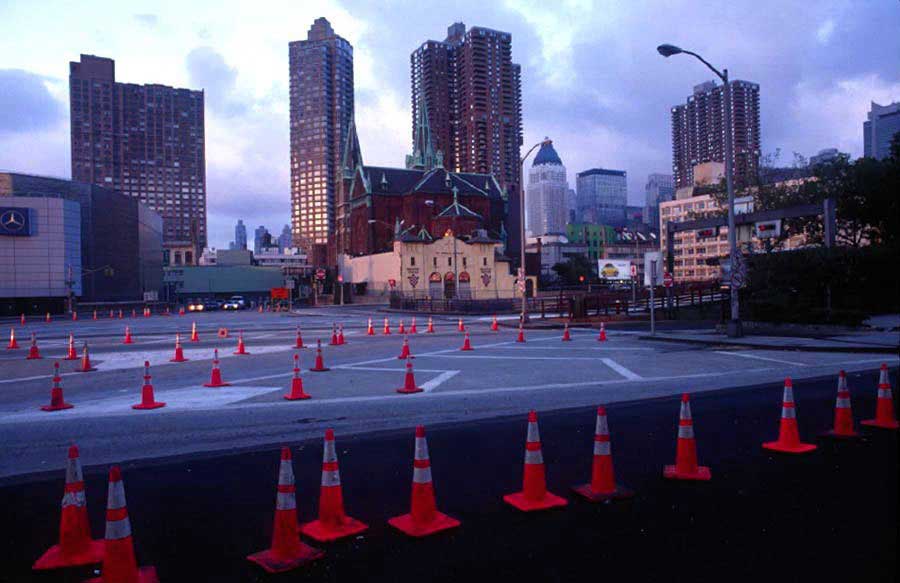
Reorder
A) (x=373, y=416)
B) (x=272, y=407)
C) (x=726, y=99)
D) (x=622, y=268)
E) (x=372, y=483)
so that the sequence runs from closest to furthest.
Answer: (x=372, y=483)
(x=373, y=416)
(x=272, y=407)
(x=726, y=99)
(x=622, y=268)

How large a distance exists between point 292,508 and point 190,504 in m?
1.92

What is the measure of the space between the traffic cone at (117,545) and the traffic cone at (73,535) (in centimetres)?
55

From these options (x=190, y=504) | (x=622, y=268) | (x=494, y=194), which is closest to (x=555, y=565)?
(x=190, y=504)

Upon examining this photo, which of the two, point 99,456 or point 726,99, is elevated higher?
point 726,99

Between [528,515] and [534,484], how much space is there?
1.01 ft

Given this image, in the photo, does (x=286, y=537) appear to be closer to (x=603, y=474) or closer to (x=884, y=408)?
(x=603, y=474)

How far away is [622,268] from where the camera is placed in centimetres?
9625

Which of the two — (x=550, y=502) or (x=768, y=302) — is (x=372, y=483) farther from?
(x=768, y=302)

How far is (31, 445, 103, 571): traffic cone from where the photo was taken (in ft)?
16.0

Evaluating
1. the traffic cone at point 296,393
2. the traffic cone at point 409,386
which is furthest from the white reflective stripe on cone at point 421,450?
the traffic cone at point 409,386

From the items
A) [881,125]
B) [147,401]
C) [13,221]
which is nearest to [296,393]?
[147,401]

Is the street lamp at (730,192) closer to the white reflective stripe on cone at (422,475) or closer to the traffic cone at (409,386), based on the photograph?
the traffic cone at (409,386)

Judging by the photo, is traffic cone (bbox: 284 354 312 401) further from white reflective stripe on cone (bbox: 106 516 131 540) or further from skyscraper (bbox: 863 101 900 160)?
skyscraper (bbox: 863 101 900 160)

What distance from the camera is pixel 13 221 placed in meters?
73.8
